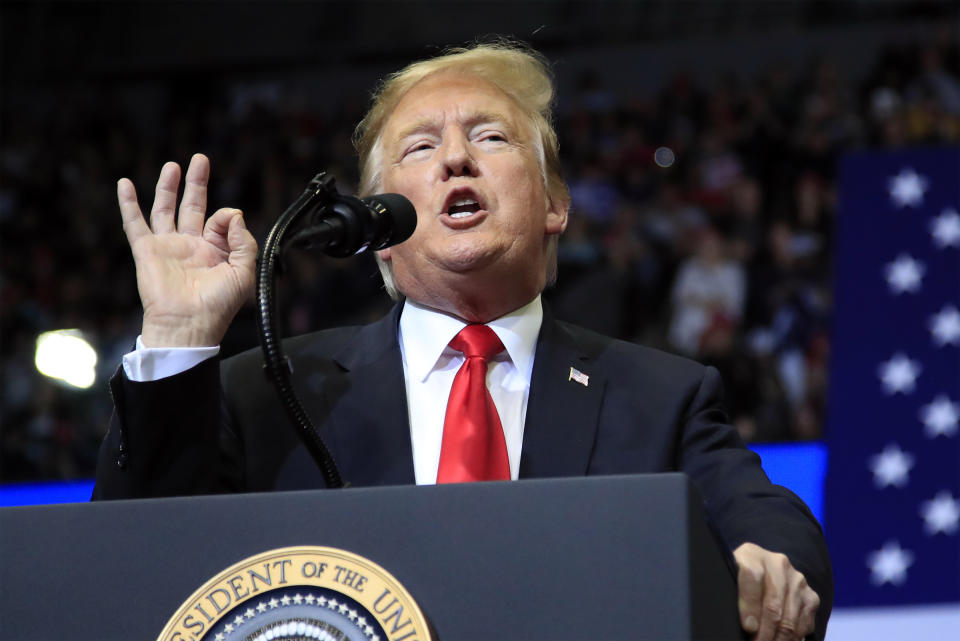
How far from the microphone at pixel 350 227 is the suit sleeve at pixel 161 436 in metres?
0.21

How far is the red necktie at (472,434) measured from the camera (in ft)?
4.88

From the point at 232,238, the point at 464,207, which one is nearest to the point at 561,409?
the point at 464,207

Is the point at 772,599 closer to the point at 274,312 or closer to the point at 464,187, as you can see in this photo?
the point at 274,312

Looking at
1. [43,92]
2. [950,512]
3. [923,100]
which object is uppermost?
[43,92]

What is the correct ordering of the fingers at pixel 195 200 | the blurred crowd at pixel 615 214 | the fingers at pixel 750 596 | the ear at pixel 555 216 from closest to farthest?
the fingers at pixel 750 596 < the fingers at pixel 195 200 < the ear at pixel 555 216 < the blurred crowd at pixel 615 214

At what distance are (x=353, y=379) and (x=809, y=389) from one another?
Result: 3632mm

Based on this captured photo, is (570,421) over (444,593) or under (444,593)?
over

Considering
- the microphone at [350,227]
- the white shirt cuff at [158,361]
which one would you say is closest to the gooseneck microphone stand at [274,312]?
the microphone at [350,227]

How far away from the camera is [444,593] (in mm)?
984

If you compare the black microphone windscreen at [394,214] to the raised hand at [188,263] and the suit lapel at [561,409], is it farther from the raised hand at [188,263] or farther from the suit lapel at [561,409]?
the suit lapel at [561,409]

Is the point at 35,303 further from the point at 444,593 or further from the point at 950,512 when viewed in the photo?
the point at 444,593

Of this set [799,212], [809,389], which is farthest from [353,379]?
[799,212]

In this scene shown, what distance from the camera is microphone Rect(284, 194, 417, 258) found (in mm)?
1236

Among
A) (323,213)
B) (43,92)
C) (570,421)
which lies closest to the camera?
(323,213)
